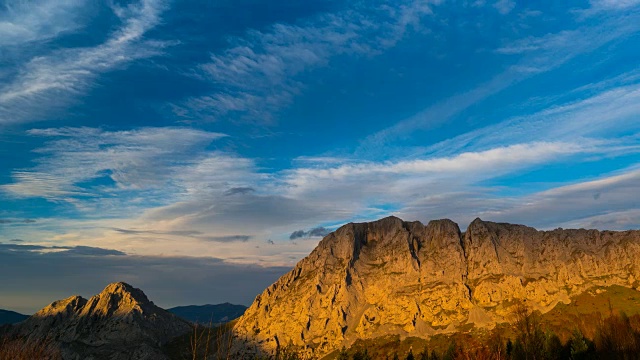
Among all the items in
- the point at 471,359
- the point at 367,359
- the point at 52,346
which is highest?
the point at 52,346

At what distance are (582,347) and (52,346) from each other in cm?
15043

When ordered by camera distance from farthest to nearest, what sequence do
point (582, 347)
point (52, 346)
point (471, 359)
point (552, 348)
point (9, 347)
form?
point (552, 348), point (582, 347), point (471, 359), point (52, 346), point (9, 347)

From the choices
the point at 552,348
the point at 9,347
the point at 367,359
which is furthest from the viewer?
the point at 367,359

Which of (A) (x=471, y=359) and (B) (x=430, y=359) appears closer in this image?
(A) (x=471, y=359)

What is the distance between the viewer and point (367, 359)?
17288cm

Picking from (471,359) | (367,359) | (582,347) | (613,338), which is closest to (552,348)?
(582,347)

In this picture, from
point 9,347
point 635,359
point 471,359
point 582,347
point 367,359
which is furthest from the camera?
point 367,359

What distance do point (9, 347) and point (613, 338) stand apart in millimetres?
183146

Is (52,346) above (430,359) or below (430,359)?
above

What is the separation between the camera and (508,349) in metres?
154

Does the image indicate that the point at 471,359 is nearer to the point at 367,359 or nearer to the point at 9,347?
the point at 9,347

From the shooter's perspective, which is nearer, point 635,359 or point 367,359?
point 635,359

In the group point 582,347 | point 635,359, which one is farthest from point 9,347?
point 582,347

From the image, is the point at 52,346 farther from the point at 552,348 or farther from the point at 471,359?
the point at 552,348
